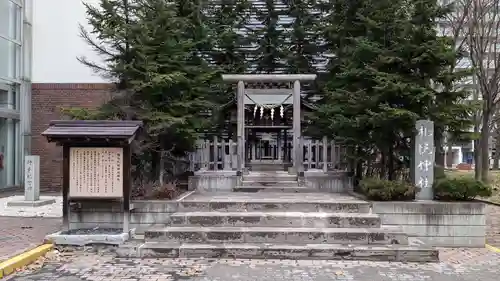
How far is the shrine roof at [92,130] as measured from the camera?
27.5 feet

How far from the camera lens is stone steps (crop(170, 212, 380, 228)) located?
8711 mm

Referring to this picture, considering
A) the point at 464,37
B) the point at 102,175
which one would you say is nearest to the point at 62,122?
the point at 102,175

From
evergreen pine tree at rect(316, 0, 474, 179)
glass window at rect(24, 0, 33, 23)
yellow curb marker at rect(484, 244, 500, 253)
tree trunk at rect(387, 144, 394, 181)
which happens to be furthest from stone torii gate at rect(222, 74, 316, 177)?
glass window at rect(24, 0, 33, 23)

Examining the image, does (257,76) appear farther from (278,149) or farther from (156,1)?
(278,149)

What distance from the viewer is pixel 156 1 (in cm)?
1134

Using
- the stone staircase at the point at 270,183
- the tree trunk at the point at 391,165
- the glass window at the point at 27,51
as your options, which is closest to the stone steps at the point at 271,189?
the stone staircase at the point at 270,183

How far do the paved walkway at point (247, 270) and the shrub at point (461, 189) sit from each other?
1.68 m

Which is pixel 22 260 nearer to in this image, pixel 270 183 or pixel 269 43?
pixel 270 183

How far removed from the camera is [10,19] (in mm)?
18750

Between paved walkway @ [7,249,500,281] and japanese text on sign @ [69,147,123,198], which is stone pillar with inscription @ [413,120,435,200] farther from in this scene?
japanese text on sign @ [69,147,123,198]

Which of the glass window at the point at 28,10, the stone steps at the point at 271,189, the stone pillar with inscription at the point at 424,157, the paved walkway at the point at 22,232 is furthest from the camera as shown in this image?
the glass window at the point at 28,10

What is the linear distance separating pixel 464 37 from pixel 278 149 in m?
8.60

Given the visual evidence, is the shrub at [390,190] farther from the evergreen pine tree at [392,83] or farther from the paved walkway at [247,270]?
the paved walkway at [247,270]

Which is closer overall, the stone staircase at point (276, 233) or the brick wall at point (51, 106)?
the stone staircase at point (276, 233)
